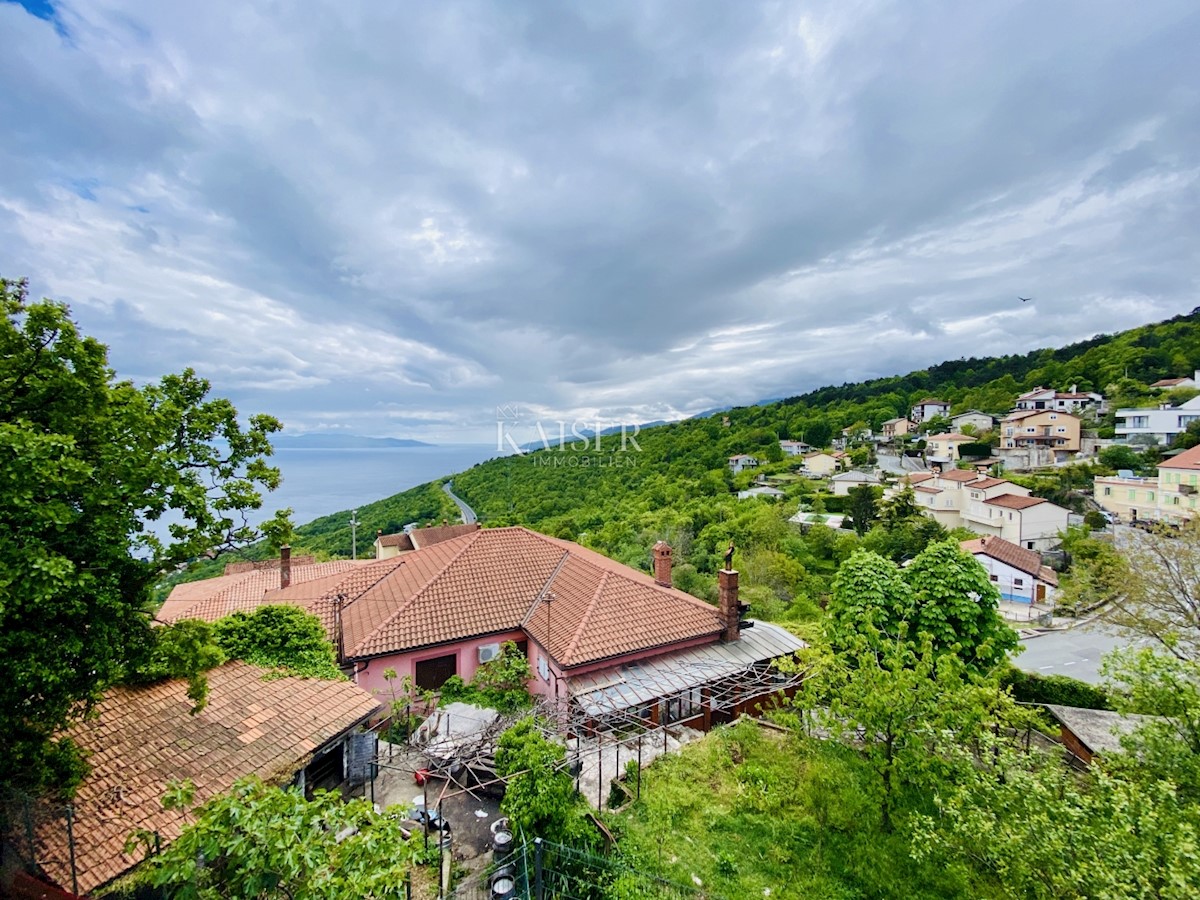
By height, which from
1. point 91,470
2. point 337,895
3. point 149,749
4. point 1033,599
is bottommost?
point 1033,599

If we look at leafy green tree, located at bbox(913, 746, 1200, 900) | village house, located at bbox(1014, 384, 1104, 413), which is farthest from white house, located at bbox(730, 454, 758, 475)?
leafy green tree, located at bbox(913, 746, 1200, 900)

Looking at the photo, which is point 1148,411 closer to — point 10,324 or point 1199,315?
point 1199,315

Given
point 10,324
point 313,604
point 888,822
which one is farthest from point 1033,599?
point 10,324

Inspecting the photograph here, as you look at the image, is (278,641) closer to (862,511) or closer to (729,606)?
(729,606)

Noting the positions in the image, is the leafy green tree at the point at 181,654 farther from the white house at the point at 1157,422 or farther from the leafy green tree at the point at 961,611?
the white house at the point at 1157,422

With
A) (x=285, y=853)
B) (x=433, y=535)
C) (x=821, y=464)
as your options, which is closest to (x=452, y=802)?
(x=285, y=853)
